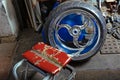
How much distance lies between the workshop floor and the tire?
108mm

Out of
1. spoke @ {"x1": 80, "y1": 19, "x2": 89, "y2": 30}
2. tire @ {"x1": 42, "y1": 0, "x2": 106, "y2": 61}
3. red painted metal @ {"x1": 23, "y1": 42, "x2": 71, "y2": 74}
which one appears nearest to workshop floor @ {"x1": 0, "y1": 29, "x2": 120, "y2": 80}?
tire @ {"x1": 42, "y1": 0, "x2": 106, "y2": 61}

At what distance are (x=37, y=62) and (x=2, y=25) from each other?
1.04m

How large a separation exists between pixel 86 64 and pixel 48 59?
2.14 feet

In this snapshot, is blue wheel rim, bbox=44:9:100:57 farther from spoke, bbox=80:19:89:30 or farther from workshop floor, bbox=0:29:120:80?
workshop floor, bbox=0:29:120:80

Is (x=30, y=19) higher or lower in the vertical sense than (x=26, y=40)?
higher

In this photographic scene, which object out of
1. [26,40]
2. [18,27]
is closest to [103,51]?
[26,40]

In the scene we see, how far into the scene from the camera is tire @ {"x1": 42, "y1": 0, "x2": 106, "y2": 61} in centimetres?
164

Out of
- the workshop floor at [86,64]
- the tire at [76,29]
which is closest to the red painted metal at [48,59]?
the tire at [76,29]

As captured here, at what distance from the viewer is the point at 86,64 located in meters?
1.80

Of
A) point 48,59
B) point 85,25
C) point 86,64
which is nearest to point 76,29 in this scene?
point 85,25

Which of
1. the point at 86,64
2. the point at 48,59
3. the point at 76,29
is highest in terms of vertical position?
the point at 76,29

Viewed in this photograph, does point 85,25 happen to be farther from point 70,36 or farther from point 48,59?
point 48,59

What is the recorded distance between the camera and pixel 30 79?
57.0 inches

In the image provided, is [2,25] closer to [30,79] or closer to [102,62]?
[30,79]
